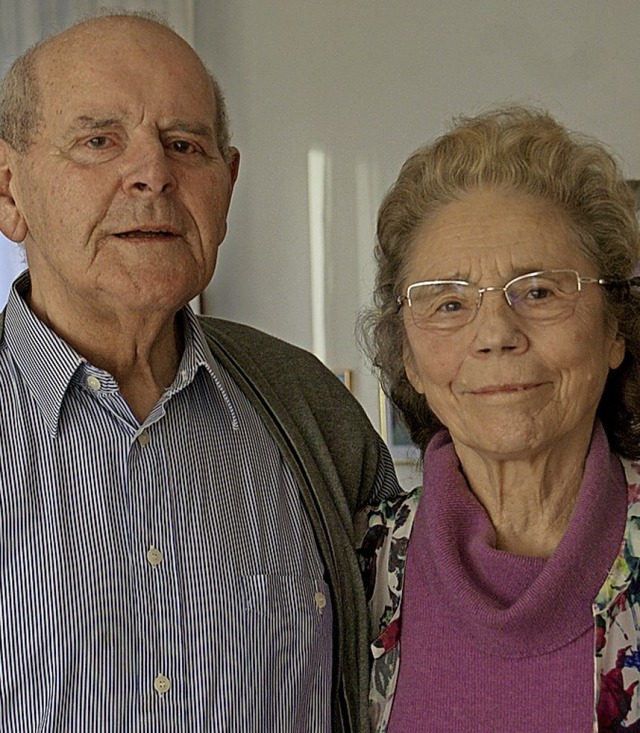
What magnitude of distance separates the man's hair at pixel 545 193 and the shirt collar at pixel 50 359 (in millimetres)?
326

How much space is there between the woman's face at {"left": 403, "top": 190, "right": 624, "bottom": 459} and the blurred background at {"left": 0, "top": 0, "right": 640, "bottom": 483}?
6.31ft

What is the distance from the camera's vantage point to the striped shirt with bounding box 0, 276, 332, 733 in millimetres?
1343

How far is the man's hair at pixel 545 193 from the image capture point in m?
1.59

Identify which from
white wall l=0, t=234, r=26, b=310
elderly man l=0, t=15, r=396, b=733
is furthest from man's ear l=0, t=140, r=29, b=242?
white wall l=0, t=234, r=26, b=310

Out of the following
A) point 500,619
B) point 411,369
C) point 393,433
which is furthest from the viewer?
point 393,433

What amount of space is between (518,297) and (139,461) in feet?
1.87

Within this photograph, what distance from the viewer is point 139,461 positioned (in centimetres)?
146

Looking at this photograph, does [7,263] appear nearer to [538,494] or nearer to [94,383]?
[94,383]

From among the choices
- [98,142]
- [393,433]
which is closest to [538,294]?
[98,142]

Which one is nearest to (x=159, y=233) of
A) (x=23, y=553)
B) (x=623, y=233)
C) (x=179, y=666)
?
(x=23, y=553)


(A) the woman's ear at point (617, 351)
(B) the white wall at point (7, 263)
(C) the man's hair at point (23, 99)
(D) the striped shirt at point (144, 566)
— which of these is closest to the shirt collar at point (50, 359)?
(D) the striped shirt at point (144, 566)

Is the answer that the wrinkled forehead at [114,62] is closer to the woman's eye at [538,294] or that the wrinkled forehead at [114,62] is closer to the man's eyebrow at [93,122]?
the man's eyebrow at [93,122]

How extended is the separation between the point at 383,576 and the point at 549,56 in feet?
7.32

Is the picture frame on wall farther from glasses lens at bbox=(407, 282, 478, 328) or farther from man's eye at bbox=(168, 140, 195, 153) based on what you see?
man's eye at bbox=(168, 140, 195, 153)
